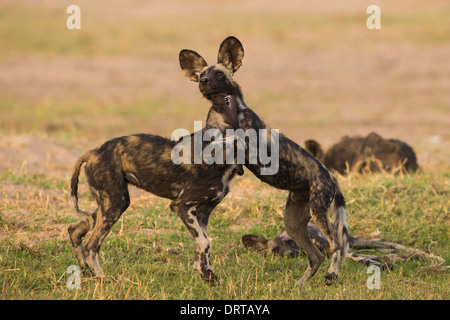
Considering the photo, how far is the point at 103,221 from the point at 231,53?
1642 millimetres

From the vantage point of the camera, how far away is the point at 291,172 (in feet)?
18.4

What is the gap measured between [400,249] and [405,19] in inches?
767

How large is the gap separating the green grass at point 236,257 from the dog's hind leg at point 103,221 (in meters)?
0.14

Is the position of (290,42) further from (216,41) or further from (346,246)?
(346,246)

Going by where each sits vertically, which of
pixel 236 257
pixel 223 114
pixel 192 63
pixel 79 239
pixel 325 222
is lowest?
pixel 236 257

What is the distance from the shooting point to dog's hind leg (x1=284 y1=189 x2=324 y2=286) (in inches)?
222

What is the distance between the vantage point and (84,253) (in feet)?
17.6

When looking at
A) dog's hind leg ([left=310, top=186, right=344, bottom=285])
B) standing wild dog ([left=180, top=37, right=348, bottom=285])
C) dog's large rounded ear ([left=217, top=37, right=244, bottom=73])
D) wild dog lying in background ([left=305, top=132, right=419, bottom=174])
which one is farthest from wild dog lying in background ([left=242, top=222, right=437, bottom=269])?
wild dog lying in background ([left=305, top=132, right=419, bottom=174])

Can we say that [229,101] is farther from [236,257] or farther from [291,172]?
[236,257]

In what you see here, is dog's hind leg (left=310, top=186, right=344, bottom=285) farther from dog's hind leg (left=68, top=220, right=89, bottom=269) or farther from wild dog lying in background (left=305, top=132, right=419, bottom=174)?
wild dog lying in background (left=305, top=132, right=419, bottom=174)

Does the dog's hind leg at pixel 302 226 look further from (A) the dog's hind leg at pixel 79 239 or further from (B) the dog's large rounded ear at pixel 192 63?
(A) the dog's hind leg at pixel 79 239

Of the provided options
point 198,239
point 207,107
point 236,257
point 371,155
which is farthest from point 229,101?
point 207,107

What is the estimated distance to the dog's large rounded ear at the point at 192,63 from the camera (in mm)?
5570

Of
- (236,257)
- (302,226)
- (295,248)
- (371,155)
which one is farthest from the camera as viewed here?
(371,155)
